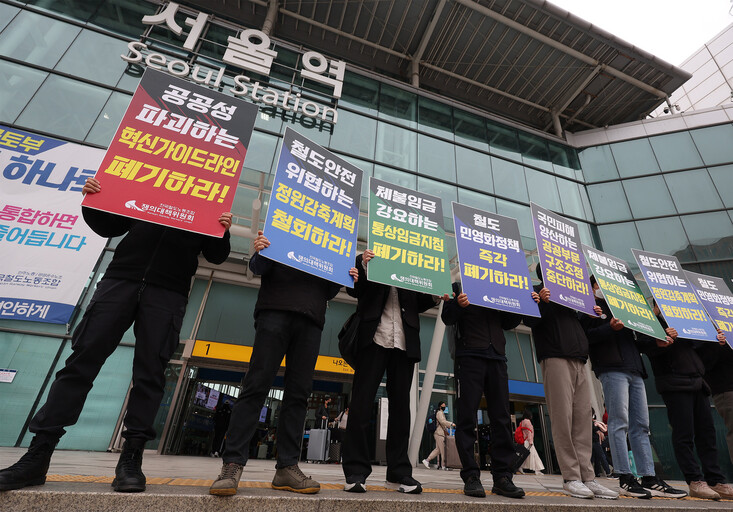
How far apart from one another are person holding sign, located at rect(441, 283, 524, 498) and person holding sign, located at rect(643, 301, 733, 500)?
2.11m

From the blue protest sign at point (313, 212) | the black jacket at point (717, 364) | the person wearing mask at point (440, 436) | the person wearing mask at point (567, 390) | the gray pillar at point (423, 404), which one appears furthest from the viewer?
the person wearing mask at point (440, 436)

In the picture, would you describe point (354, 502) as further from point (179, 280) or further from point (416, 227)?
point (416, 227)

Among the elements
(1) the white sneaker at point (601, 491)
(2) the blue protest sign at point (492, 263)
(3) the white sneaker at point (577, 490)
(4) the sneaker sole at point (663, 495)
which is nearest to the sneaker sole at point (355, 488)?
(2) the blue protest sign at point (492, 263)

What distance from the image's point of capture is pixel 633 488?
340cm

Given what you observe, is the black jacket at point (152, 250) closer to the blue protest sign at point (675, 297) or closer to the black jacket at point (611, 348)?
the black jacket at point (611, 348)

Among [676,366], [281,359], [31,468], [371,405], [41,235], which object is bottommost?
[31,468]

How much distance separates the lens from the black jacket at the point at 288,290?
2.60 m

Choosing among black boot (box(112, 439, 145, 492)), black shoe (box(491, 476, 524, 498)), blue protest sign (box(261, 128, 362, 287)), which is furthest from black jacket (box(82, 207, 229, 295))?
black shoe (box(491, 476, 524, 498))

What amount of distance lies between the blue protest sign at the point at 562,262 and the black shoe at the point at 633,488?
1613 mm


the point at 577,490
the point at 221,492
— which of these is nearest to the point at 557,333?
the point at 577,490

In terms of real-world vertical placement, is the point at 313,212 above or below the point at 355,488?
above

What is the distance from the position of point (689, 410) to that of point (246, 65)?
12.5 meters

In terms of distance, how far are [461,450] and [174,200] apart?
287 cm

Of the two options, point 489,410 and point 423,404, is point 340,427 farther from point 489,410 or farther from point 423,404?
point 489,410
